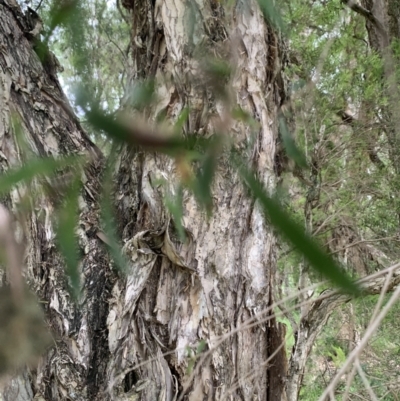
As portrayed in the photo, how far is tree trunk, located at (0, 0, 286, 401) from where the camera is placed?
1057 mm

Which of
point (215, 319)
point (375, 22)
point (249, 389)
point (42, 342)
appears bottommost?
point (249, 389)

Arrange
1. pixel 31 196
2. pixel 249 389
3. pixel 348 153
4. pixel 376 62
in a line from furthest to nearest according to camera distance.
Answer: pixel 348 153, pixel 376 62, pixel 249 389, pixel 31 196

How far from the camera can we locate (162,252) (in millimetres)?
1163

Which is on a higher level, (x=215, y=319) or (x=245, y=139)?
(x=245, y=139)

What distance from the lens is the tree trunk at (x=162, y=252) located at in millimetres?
1057

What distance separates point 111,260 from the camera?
115cm

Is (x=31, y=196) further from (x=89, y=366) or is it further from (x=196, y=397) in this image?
(x=196, y=397)

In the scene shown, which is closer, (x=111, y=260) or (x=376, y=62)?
(x=111, y=260)

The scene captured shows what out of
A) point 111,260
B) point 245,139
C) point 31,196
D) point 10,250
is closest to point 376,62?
point 245,139

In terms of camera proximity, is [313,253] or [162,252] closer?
[313,253]

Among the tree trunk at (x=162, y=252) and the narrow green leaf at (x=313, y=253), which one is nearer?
the narrow green leaf at (x=313, y=253)

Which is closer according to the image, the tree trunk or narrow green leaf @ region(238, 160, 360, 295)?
narrow green leaf @ region(238, 160, 360, 295)

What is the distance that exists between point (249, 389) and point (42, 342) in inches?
19.7

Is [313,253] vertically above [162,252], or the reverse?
[162,252]
